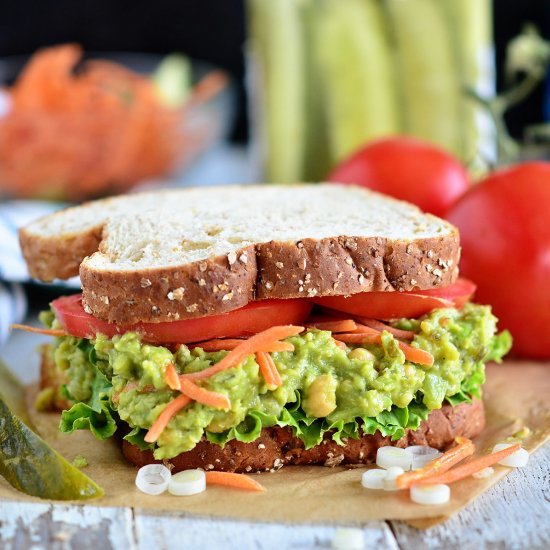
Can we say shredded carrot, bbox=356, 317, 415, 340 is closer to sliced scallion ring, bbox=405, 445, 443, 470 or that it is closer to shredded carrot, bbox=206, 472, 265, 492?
sliced scallion ring, bbox=405, 445, 443, 470

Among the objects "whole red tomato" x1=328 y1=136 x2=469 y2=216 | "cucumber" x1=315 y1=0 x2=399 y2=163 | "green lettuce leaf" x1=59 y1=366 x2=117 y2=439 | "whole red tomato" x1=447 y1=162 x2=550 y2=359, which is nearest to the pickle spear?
"green lettuce leaf" x1=59 y1=366 x2=117 y2=439

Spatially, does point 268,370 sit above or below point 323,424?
A: above

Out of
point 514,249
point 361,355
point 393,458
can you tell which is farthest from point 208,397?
point 514,249

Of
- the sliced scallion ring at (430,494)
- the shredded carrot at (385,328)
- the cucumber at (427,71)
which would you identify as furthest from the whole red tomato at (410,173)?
the sliced scallion ring at (430,494)

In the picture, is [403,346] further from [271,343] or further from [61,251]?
[61,251]

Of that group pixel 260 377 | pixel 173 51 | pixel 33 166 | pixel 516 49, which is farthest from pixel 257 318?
pixel 173 51
